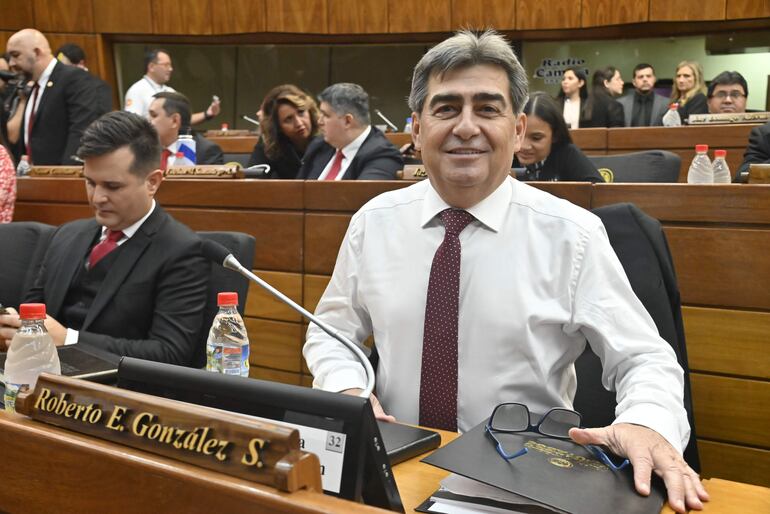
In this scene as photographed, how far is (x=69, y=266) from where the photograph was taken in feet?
7.55

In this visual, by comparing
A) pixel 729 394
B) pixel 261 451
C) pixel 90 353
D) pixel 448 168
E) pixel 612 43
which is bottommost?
pixel 729 394

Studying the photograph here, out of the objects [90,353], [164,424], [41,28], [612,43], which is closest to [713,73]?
[612,43]

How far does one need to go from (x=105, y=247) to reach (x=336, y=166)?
222cm

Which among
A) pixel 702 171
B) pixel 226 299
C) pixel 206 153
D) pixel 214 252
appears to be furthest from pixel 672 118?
pixel 214 252

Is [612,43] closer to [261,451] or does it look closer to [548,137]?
[548,137]

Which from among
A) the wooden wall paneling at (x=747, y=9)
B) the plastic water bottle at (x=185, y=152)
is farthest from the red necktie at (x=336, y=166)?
the wooden wall paneling at (x=747, y=9)

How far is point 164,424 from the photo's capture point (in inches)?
29.2

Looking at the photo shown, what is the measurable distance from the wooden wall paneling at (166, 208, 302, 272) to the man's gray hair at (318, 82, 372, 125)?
3.70ft

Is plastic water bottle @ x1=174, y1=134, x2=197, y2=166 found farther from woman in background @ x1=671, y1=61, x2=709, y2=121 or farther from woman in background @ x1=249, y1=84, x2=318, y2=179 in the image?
woman in background @ x1=671, y1=61, x2=709, y2=121

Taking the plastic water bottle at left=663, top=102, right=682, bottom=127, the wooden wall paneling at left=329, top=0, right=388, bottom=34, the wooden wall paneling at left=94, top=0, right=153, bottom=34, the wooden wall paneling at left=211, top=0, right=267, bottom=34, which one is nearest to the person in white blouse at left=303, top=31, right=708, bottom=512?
the plastic water bottle at left=663, top=102, right=682, bottom=127

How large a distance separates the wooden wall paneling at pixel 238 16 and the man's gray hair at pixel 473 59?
7.62m

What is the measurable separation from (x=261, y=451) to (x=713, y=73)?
920 centimetres

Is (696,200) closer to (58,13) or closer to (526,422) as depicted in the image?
(526,422)

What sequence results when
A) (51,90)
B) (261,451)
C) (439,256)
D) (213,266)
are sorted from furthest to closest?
(51,90), (213,266), (439,256), (261,451)
